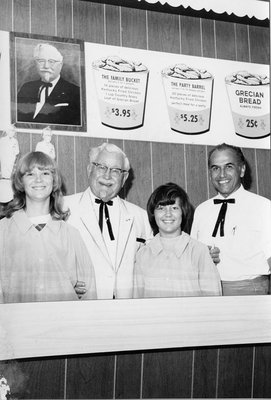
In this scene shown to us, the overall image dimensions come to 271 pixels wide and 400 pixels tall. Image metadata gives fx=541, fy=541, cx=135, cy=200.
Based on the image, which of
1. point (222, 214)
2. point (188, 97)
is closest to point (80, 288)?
point (222, 214)

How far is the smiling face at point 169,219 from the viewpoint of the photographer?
206cm

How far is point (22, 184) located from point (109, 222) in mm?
347

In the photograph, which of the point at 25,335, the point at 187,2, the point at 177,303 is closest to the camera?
the point at 25,335

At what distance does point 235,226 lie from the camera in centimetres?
216

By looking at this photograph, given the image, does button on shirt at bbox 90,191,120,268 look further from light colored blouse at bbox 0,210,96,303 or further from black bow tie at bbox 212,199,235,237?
black bow tie at bbox 212,199,235,237

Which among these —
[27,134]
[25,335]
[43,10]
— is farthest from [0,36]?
[25,335]

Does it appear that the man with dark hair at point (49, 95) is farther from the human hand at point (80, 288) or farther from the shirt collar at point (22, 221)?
the human hand at point (80, 288)

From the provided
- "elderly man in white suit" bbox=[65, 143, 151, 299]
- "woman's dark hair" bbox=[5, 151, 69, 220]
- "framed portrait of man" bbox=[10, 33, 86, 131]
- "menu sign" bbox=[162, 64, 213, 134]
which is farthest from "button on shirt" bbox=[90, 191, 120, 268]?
"menu sign" bbox=[162, 64, 213, 134]

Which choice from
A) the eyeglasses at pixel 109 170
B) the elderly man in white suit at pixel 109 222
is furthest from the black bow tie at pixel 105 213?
the eyeglasses at pixel 109 170

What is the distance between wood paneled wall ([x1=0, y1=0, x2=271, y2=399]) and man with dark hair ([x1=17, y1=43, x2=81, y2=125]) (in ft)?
0.22

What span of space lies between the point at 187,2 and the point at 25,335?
1415 millimetres

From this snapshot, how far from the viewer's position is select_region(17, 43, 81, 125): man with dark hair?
76.6 inches

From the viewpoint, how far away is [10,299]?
1.84 m

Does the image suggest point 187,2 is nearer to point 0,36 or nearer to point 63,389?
point 0,36
